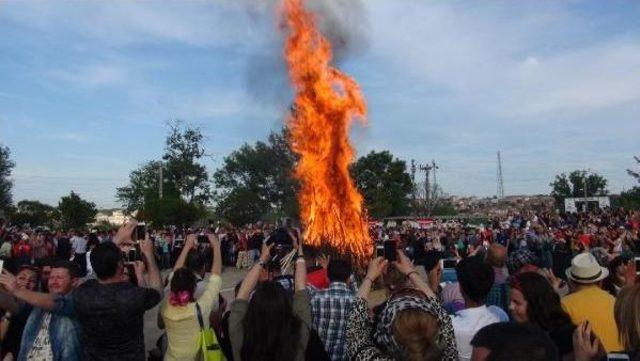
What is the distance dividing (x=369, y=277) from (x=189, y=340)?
149 centimetres

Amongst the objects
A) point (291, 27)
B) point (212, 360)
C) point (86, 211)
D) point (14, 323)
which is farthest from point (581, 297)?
point (86, 211)

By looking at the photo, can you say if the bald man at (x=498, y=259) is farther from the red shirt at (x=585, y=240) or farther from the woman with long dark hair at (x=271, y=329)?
the red shirt at (x=585, y=240)

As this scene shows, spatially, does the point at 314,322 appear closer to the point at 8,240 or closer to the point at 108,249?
the point at 108,249

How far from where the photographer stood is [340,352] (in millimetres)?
4469

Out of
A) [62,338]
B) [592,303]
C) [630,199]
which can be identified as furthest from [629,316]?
[630,199]

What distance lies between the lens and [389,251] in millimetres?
4598

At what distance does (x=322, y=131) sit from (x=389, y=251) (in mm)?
11718

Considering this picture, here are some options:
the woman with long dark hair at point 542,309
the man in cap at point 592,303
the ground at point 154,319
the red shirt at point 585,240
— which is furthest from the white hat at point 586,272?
the red shirt at point 585,240

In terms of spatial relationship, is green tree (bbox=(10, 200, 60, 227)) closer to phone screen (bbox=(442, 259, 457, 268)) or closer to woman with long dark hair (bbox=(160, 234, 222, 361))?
phone screen (bbox=(442, 259, 457, 268))

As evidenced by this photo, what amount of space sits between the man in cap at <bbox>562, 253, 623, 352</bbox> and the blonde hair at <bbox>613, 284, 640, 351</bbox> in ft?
3.15

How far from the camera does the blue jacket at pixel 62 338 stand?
407 centimetres

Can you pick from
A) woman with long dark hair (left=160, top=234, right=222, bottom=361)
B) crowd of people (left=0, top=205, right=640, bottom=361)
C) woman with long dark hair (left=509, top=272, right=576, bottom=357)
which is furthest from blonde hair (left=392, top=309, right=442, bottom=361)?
woman with long dark hair (left=160, top=234, right=222, bottom=361)

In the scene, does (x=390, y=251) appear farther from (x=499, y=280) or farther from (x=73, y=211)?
(x=73, y=211)

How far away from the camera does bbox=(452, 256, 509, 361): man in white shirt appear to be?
3830 mm
